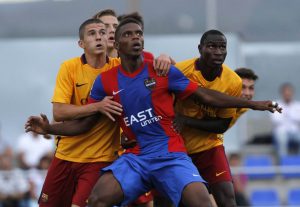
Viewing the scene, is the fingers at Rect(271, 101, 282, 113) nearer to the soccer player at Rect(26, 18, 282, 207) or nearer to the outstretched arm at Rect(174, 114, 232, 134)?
the soccer player at Rect(26, 18, 282, 207)

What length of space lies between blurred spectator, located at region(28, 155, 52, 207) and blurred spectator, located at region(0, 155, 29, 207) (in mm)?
131

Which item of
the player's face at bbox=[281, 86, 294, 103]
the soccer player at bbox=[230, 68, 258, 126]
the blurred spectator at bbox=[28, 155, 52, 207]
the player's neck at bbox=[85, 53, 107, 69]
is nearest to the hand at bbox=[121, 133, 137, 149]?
the player's neck at bbox=[85, 53, 107, 69]

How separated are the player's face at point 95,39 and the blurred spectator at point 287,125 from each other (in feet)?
28.5

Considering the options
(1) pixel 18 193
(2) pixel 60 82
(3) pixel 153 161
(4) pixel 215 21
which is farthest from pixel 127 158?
(4) pixel 215 21

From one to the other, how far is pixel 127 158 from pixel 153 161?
265 millimetres

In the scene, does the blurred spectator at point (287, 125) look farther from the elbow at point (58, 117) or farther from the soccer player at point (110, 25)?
the elbow at point (58, 117)

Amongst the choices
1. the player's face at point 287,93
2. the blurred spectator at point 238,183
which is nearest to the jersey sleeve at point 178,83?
the blurred spectator at point 238,183

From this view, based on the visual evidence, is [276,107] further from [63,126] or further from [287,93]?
[287,93]

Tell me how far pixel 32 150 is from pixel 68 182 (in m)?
8.06

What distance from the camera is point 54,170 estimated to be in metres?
10.2

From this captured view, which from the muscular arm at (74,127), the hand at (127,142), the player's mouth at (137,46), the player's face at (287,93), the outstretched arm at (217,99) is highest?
the player's mouth at (137,46)

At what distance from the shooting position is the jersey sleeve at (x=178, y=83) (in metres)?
9.39

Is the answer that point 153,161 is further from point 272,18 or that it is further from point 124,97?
point 272,18

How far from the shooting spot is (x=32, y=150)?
1809cm
